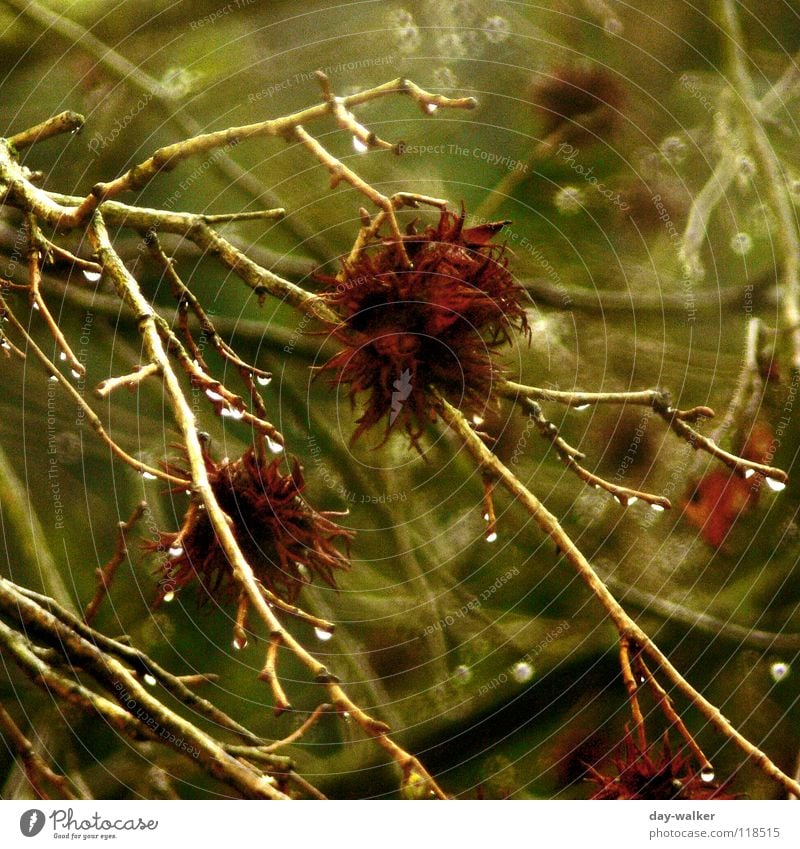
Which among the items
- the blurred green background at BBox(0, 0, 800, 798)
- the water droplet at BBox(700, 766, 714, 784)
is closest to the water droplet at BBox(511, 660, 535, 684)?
the blurred green background at BBox(0, 0, 800, 798)

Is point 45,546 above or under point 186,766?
above

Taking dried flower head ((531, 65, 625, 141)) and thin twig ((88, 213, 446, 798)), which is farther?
dried flower head ((531, 65, 625, 141))

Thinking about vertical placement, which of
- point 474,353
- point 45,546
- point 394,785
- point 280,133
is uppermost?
point 280,133

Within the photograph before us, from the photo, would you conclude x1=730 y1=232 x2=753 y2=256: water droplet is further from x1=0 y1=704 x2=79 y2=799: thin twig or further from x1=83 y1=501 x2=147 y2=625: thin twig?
x1=0 y1=704 x2=79 y2=799: thin twig

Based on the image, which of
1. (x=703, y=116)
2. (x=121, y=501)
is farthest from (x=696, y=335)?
(x=121, y=501)

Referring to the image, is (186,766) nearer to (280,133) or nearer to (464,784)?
(464,784)

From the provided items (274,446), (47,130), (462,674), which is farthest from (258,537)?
(47,130)
